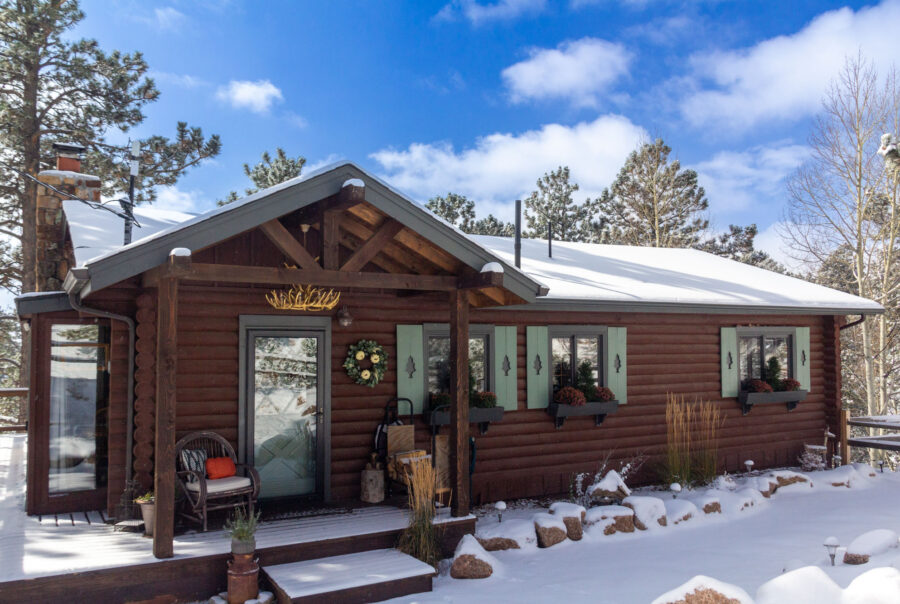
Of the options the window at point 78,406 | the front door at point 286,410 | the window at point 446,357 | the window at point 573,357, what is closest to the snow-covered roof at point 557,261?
the window at point 573,357

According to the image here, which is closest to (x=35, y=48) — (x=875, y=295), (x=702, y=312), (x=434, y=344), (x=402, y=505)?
(x=434, y=344)

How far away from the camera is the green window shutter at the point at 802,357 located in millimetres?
10227

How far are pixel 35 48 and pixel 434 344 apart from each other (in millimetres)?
11096

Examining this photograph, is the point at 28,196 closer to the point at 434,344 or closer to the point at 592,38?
the point at 434,344

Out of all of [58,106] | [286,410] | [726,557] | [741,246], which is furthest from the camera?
[741,246]

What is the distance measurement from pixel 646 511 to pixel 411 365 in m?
2.94

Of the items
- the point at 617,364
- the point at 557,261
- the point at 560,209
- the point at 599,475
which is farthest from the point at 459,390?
the point at 560,209

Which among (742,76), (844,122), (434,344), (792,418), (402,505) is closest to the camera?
(402,505)

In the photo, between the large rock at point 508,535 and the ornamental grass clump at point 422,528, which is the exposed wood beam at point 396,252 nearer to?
the ornamental grass clump at point 422,528

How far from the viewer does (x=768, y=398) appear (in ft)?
32.0

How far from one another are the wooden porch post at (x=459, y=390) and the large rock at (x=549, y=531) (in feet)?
2.40

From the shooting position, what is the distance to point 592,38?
3028 cm

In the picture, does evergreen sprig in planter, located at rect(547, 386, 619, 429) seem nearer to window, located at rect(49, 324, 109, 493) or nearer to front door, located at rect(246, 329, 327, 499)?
front door, located at rect(246, 329, 327, 499)

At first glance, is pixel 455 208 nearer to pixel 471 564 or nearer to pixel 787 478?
pixel 787 478
